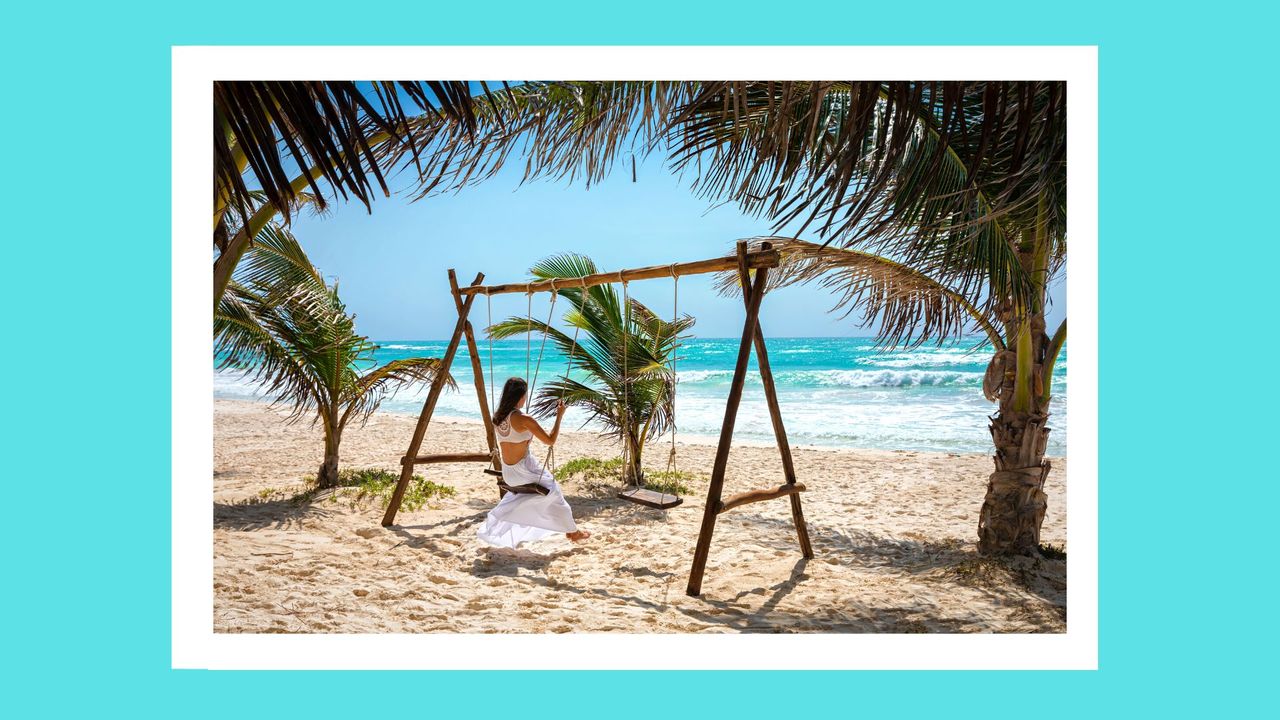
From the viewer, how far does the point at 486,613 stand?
3461 mm

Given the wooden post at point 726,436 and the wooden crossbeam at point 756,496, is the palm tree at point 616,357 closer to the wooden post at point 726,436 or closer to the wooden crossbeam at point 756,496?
the wooden crossbeam at point 756,496

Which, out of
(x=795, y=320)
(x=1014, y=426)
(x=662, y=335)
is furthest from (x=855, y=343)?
(x=1014, y=426)

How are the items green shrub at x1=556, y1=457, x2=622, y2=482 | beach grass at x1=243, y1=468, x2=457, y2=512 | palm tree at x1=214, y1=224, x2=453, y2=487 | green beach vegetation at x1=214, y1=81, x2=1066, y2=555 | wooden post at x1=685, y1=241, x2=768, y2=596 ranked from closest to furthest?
green beach vegetation at x1=214, y1=81, x2=1066, y2=555 < wooden post at x1=685, y1=241, x2=768, y2=596 < palm tree at x1=214, y1=224, x2=453, y2=487 < beach grass at x1=243, y1=468, x2=457, y2=512 < green shrub at x1=556, y1=457, x2=622, y2=482

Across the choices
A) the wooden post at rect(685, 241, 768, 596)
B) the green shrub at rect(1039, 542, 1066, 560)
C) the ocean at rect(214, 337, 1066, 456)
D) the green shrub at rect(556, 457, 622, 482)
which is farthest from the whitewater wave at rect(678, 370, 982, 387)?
the wooden post at rect(685, 241, 768, 596)

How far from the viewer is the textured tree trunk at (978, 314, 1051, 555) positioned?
12.9 ft

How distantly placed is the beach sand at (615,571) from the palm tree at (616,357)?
2.34 feet

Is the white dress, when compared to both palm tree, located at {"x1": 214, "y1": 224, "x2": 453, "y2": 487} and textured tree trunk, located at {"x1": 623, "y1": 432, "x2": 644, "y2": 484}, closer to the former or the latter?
A: palm tree, located at {"x1": 214, "y1": 224, "x2": 453, "y2": 487}

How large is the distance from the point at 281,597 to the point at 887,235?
10.7 ft

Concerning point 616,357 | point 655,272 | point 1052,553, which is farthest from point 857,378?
point 655,272

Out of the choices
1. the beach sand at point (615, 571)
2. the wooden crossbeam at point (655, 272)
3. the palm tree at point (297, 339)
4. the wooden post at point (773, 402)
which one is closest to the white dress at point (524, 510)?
the beach sand at point (615, 571)

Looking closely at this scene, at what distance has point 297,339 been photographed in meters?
5.39

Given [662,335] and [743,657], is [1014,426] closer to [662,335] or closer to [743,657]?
[743,657]

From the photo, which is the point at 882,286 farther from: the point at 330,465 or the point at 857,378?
the point at 857,378

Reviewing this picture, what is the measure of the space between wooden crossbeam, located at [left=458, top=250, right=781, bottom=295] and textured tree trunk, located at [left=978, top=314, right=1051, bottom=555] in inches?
57.8
